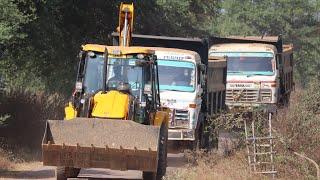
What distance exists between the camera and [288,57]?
31.1m

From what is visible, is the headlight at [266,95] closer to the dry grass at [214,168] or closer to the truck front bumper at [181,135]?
the truck front bumper at [181,135]

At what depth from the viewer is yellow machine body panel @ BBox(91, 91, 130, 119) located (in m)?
13.0

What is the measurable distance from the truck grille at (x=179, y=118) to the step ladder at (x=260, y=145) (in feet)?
9.56

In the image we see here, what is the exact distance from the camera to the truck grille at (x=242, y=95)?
81.8 feet

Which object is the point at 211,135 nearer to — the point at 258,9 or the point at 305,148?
the point at 305,148

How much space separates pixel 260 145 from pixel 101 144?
368 cm

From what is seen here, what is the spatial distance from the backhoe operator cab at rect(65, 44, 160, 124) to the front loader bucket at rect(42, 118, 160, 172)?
660mm

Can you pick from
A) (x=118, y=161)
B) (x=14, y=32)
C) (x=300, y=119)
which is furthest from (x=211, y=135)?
(x=118, y=161)

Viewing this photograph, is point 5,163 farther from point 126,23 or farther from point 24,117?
point 126,23

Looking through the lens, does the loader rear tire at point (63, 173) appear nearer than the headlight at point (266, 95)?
Yes

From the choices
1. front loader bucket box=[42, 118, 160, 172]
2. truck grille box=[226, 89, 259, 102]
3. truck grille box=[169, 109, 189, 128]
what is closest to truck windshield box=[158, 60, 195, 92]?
truck grille box=[169, 109, 189, 128]

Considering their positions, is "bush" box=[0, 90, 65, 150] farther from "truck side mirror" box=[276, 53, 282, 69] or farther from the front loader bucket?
"truck side mirror" box=[276, 53, 282, 69]

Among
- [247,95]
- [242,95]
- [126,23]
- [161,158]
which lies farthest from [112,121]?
[247,95]

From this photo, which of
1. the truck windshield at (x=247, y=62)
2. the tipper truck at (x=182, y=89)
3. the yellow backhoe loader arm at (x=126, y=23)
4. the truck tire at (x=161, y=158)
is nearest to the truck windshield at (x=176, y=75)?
the tipper truck at (x=182, y=89)
